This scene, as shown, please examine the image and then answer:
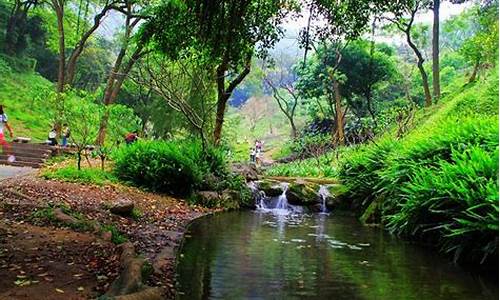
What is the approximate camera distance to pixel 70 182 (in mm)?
14312

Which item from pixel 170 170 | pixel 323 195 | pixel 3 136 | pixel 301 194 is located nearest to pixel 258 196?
pixel 301 194

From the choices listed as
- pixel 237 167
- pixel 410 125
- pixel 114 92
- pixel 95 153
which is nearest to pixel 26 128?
pixel 114 92

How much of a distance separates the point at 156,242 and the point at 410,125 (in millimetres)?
17073

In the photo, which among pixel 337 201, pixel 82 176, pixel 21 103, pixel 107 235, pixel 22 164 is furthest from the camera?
pixel 21 103

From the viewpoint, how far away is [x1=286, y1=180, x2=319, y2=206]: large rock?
17.3 m

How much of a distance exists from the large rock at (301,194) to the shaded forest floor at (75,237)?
177 inches

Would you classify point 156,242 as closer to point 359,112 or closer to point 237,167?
point 237,167

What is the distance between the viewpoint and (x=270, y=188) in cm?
1806

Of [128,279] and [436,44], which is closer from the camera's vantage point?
[128,279]

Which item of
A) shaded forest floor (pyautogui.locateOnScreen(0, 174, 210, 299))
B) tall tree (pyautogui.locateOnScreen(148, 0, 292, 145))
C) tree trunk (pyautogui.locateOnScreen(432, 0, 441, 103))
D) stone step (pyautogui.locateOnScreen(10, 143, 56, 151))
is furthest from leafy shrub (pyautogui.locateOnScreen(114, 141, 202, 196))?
tree trunk (pyautogui.locateOnScreen(432, 0, 441, 103))

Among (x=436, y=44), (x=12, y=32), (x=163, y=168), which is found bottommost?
(x=163, y=168)

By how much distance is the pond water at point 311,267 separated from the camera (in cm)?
673

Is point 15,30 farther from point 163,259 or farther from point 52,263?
point 52,263

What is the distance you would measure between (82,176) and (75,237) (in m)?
7.25
